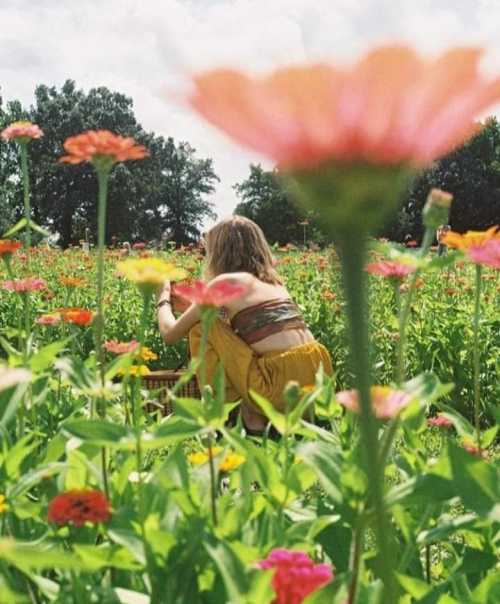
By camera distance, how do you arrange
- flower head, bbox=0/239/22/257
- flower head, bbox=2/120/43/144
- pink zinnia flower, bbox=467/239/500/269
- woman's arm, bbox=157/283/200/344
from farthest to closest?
woman's arm, bbox=157/283/200/344 < flower head, bbox=0/239/22/257 < flower head, bbox=2/120/43/144 < pink zinnia flower, bbox=467/239/500/269

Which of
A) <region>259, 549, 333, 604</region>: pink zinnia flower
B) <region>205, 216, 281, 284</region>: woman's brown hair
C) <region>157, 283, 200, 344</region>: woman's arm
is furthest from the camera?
<region>205, 216, 281, 284</region>: woman's brown hair

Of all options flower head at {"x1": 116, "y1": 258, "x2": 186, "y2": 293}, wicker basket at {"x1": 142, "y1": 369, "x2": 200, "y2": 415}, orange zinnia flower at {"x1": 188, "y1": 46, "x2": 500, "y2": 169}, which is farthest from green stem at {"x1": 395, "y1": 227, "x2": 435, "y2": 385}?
wicker basket at {"x1": 142, "y1": 369, "x2": 200, "y2": 415}

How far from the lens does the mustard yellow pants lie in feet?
11.9

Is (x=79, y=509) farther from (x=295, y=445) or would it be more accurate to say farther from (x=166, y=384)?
(x=166, y=384)

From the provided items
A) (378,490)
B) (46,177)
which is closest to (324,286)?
(378,490)

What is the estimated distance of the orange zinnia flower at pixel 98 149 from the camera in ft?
2.96

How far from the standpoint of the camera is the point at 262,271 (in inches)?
146

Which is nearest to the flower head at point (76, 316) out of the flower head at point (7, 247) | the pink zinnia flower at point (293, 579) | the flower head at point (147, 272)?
the flower head at point (7, 247)

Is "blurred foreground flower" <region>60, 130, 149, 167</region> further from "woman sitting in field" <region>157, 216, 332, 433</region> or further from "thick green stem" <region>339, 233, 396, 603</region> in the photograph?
"woman sitting in field" <region>157, 216, 332, 433</region>

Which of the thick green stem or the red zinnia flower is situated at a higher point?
the thick green stem

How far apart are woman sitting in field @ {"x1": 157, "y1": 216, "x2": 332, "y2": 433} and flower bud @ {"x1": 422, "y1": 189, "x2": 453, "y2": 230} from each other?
105 inches

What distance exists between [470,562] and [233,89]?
926 mm

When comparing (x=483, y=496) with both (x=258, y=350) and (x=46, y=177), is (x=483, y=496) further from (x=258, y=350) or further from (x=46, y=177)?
(x=46, y=177)

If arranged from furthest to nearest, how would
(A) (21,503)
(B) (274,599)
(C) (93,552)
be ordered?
(A) (21,503)
(C) (93,552)
(B) (274,599)
